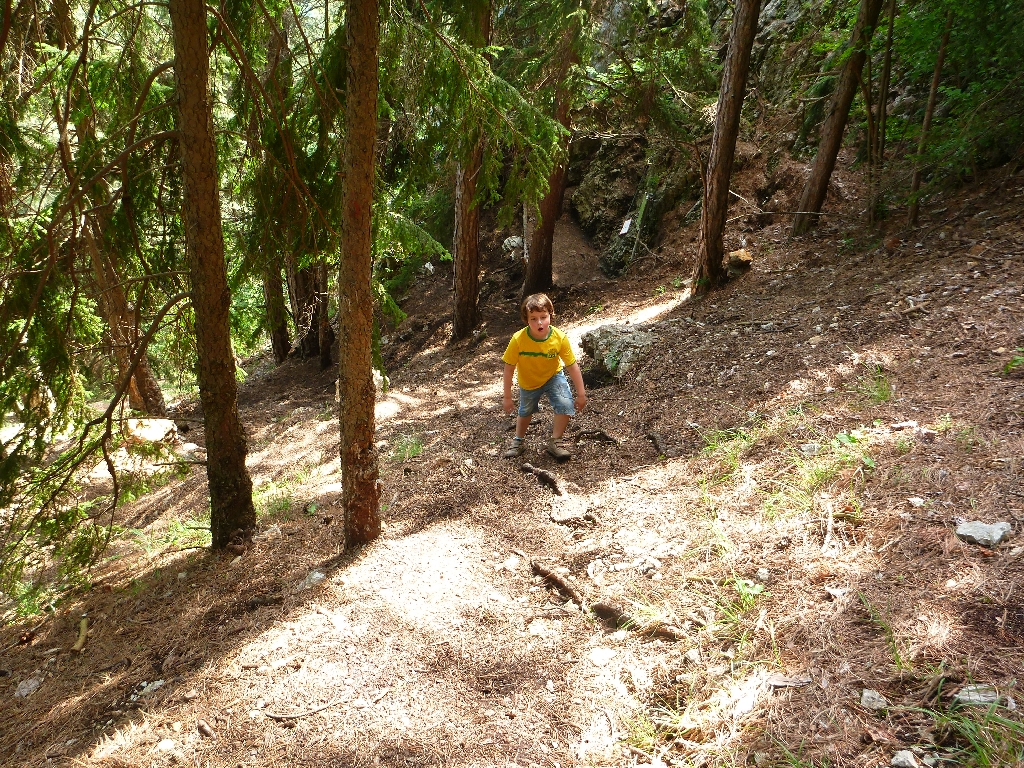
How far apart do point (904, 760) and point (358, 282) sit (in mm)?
3681

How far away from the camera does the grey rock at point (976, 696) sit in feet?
6.54

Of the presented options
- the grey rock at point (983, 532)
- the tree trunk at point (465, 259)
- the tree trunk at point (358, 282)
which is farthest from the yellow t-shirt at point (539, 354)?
the tree trunk at point (465, 259)

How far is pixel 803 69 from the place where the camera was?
1272 centimetres

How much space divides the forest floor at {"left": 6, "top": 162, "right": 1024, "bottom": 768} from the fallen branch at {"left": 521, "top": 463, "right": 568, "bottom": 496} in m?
0.05

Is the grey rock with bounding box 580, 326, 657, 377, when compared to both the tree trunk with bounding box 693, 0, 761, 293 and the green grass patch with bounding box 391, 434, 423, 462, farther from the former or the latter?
the green grass patch with bounding box 391, 434, 423, 462

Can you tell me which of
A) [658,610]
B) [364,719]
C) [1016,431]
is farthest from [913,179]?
[364,719]

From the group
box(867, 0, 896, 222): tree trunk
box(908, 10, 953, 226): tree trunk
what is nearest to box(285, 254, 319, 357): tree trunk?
box(867, 0, 896, 222): tree trunk

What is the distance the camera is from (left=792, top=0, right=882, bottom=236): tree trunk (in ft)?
26.5

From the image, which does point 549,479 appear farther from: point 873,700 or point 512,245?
point 512,245

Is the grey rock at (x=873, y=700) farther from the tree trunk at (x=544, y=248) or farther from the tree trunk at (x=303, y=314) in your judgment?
the tree trunk at (x=544, y=248)

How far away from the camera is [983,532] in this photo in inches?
109

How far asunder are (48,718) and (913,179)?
10392mm

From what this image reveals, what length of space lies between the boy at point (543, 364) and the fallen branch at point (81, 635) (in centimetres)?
393

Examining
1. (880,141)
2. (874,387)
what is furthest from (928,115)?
(874,387)
